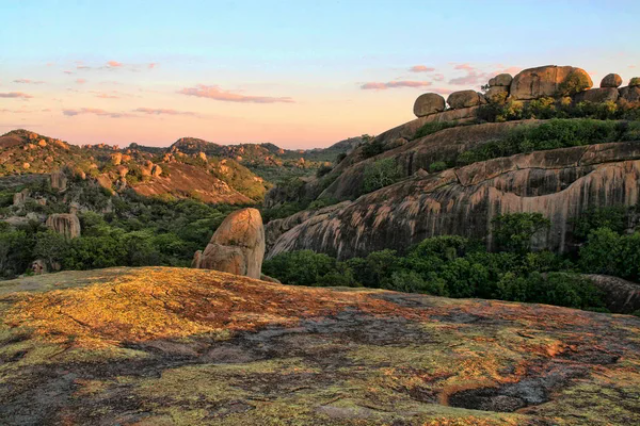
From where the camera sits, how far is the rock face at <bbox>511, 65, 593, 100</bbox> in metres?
51.2

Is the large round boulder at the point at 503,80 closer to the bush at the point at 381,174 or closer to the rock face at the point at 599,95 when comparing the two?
the rock face at the point at 599,95

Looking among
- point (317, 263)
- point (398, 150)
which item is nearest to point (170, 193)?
point (398, 150)

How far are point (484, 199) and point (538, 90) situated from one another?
25.6 m

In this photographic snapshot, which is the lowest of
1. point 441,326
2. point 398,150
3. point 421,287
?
point 421,287

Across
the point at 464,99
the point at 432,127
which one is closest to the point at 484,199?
the point at 432,127

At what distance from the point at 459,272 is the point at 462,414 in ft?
69.4

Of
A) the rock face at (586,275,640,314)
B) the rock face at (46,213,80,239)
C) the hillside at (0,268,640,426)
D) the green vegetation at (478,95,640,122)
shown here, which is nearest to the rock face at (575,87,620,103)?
the green vegetation at (478,95,640,122)

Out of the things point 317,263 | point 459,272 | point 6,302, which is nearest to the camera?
point 6,302

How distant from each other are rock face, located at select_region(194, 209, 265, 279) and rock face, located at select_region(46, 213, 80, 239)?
2007 centimetres

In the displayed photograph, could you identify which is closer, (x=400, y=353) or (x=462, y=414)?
(x=462, y=414)

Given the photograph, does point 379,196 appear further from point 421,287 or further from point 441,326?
point 441,326

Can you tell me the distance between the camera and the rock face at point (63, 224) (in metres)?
33.3

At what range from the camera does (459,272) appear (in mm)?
27125

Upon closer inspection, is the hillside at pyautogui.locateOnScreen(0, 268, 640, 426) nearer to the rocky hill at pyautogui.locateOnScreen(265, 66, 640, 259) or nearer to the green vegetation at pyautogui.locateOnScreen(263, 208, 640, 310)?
the green vegetation at pyautogui.locateOnScreen(263, 208, 640, 310)
